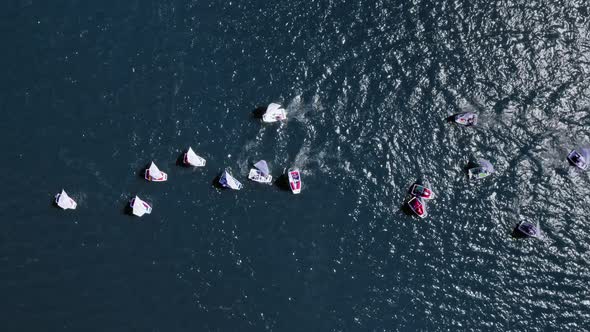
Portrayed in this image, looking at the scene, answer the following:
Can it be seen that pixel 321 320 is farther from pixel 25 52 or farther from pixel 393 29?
pixel 25 52

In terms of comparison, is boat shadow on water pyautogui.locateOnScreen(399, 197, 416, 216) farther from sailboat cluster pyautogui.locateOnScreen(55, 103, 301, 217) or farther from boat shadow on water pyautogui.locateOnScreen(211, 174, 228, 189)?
boat shadow on water pyautogui.locateOnScreen(211, 174, 228, 189)

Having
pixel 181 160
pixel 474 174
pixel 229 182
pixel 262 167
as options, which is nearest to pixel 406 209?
pixel 474 174

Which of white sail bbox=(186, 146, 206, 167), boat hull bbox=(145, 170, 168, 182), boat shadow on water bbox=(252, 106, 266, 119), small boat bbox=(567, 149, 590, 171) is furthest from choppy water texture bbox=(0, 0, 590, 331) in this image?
boat shadow on water bbox=(252, 106, 266, 119)

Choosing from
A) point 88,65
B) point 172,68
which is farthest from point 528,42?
point 88,65

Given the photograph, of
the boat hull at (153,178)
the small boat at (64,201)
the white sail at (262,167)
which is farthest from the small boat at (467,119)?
the small boat at (64,201)

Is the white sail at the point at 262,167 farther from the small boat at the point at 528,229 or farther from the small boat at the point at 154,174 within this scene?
the small boat at the point at 528,229

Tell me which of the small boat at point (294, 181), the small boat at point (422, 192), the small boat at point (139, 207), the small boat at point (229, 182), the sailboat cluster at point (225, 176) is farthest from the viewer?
the small boat at point (139, 207)
